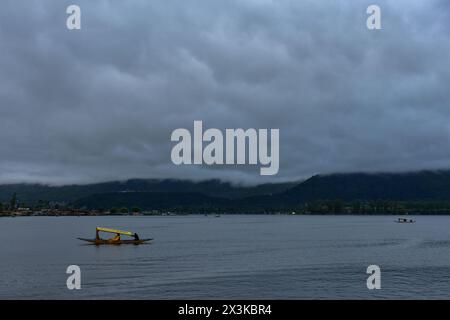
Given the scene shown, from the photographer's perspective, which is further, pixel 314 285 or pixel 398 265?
pixel 398 265

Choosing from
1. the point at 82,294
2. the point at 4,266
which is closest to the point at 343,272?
the point at 82,294

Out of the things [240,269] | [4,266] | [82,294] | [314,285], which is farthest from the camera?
[4,266]

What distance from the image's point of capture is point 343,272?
9838 cm

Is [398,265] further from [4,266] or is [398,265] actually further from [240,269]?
[4,266]

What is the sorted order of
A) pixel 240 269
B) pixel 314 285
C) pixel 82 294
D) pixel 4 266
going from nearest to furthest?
1. pixel 82 294
2. pixel 314 285
3. pixel 240 269
4. pixel 4 266

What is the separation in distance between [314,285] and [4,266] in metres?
70.8
